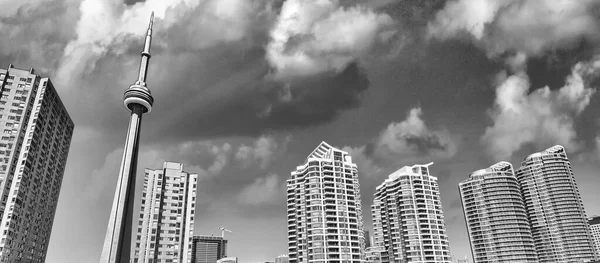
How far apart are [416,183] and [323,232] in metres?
47.3

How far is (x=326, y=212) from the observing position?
447 ft

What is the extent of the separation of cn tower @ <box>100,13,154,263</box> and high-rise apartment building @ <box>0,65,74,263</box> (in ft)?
100

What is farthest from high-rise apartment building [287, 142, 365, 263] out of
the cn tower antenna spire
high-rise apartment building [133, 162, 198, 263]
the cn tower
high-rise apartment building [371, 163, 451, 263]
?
the cn tower antenna spire

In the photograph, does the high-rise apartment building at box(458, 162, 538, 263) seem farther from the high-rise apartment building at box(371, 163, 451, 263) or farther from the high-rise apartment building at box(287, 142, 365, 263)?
the high-rise apartment building at box(287, 142, 365, 263)

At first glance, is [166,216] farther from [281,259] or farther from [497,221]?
[497,221]

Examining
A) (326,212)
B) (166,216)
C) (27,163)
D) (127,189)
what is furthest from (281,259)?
(27,163)

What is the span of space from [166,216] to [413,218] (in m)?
86.6

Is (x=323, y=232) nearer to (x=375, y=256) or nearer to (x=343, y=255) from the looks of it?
(x=343, y=255)

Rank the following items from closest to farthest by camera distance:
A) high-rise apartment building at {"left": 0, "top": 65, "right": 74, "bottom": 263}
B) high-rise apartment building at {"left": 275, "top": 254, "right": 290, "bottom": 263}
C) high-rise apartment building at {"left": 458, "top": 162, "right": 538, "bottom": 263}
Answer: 1. high-rise apartment building at {"left": 0, "top": 65, "right": 74, "bottom": 263}
2. high-rise apartment building at {"left": 458, "top": 162, "right": 538, "bottom": 263}
3. high-rise apartment building at {"left": 275, "top": 254, "right": 290, "bottom": 263}

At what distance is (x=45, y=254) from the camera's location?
4875 inches

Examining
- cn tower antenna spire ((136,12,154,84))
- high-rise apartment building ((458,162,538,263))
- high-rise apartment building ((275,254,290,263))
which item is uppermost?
cn tower antenna spire ((136,12,154,84))

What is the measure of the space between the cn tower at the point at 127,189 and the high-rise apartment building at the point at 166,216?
22.9m

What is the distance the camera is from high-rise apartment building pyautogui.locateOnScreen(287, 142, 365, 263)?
433ft

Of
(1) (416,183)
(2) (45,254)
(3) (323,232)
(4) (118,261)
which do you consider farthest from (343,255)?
(2) (45,254)
